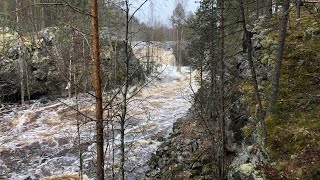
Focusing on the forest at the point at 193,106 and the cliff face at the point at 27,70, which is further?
the cliff face at the point at 27,70

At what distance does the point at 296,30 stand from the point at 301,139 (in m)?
8.10

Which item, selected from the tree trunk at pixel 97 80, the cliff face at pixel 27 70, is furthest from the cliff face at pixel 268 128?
the cliff face at pixel 27 70

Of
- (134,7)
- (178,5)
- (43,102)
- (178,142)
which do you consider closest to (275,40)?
(178,142)

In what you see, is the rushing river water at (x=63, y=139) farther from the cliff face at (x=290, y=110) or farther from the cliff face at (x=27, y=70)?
the cliff face at (x=290, y=110)

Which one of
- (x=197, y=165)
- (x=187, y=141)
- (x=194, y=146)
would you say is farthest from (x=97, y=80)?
(x=187, y=141)

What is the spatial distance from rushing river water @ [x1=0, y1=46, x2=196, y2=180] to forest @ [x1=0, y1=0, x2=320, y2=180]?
7 cm

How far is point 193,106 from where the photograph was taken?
1368cm

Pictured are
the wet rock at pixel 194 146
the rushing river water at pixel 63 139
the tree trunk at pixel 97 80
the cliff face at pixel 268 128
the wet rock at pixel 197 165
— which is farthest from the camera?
the wet rock at pixel 194 146

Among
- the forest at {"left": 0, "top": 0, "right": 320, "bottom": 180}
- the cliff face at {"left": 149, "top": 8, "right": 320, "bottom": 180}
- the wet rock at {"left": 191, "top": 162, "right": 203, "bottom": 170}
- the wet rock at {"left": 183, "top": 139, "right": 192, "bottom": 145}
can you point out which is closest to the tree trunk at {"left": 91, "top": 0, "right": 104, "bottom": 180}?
the forest at {"left": 0, "top": 0, "right": 320, "bottom": 180}

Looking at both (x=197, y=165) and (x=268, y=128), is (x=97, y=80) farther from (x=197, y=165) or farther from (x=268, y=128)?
(x=197, y=165)

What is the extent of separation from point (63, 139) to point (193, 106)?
796cm

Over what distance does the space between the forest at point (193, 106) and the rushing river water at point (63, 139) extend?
0.22ft

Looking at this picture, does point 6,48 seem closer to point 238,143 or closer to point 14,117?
point 14,117

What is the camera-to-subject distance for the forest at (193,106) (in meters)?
7.38
